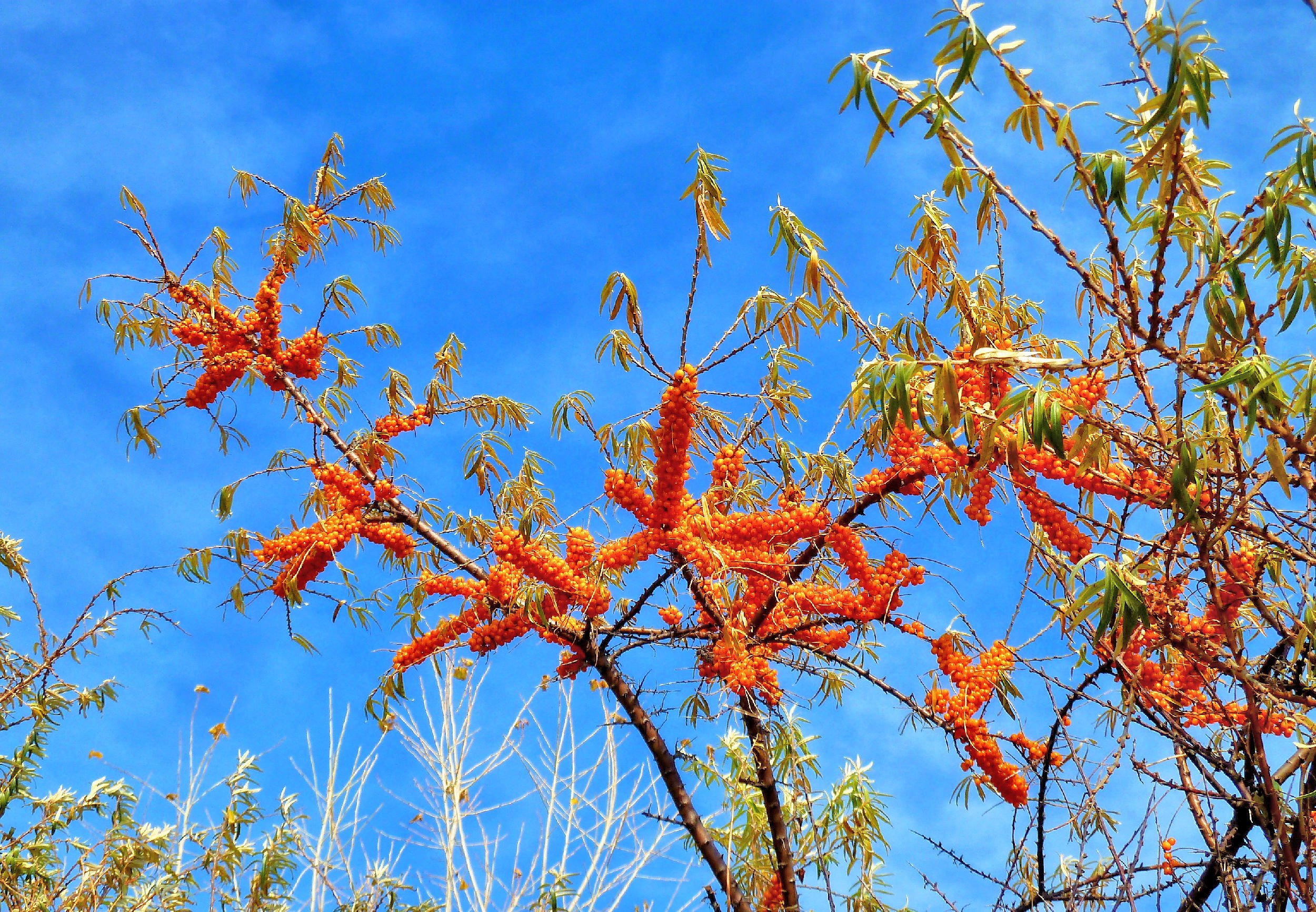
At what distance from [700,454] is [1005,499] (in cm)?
106

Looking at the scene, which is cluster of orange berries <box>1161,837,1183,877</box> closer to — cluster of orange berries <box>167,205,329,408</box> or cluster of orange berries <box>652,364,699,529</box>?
cluster of orange berries <box>652,364,699,529</box>

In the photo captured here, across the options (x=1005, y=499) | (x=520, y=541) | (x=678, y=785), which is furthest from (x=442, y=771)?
(x=1005, y=499)

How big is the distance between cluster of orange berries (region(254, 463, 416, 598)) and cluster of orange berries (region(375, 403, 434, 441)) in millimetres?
256

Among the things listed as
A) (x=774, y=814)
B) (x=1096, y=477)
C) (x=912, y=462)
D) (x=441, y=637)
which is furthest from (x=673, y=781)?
(x=1096, y=477)

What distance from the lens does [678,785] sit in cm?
419

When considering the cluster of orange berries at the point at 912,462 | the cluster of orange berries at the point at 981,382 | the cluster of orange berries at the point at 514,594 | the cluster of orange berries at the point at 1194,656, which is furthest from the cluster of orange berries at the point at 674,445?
the cluster of orange berries at the point at 1194,656

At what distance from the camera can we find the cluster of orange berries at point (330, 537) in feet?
12.6

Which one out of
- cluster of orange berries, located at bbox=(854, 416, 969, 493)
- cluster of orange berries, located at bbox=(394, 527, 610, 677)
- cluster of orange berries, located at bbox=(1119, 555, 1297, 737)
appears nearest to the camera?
cluster of orange berries, located at bbox=(1119, 555, 1297, 737)

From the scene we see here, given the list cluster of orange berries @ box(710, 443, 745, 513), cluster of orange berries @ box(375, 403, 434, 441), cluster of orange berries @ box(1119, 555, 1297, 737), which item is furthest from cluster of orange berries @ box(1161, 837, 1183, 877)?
cluster of orange berries @ box(375, 403, 434, 441)

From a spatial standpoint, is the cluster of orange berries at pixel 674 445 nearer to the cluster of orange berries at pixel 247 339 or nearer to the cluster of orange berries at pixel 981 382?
the cluster of orange berries at pixel 981 382

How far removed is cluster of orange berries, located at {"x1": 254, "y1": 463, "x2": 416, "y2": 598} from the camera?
3.86m

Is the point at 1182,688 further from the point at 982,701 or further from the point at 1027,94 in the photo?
the point at 1027,94

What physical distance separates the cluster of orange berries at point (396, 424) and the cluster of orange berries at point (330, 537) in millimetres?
256

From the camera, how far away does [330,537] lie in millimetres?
3828
